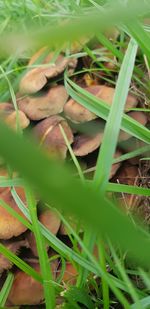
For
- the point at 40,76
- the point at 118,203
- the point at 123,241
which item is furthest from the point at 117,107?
the point at 123,241

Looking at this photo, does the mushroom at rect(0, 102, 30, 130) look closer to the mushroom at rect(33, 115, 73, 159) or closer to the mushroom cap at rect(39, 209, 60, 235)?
the mushroom at rect(33, 115, 73, 159)

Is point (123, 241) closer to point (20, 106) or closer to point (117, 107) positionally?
point (117, 107)

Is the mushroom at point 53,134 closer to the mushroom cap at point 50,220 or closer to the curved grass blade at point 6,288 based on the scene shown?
the mushroom cap at point 50,220

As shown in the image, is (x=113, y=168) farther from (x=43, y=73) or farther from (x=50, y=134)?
(x=43, y=73)

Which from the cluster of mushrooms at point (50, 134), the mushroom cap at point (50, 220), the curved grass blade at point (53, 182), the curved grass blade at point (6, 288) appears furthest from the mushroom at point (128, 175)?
the curved grass blade at point (53, 182)

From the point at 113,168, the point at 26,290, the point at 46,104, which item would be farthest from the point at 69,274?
the point at 46,104

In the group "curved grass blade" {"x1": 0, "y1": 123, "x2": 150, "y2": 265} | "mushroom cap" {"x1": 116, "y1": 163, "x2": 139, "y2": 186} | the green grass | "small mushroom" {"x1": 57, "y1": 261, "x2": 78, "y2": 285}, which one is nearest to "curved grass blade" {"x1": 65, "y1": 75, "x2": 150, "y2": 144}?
the green grass

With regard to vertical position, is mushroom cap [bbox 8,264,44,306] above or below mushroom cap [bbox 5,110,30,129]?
below
